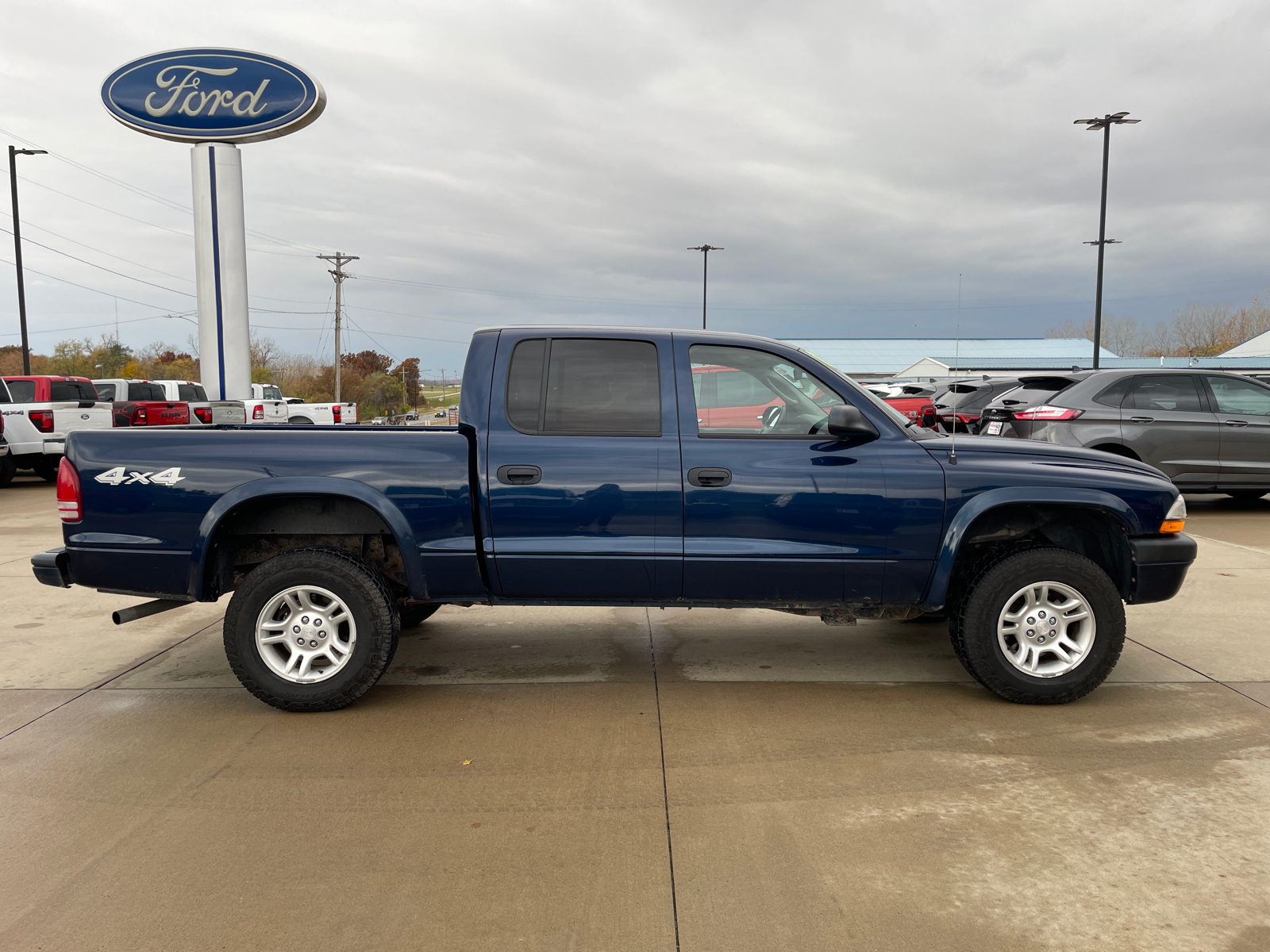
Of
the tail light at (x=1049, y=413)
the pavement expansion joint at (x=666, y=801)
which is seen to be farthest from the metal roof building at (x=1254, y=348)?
the pavement expansion joint at (x=666, y=801)

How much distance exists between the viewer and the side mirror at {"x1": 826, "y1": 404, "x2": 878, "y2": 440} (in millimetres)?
4184

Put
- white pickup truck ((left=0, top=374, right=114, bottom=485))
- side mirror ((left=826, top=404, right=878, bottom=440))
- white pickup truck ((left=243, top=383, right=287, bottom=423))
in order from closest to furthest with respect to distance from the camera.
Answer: side mirror ((left=826, top=404, right=878, bottom=440)) → white pickup truck ((left=0, top=374, right=114, bottom=485)) → white pickup truck ((left=243, top=383, right=287, bottom=423))

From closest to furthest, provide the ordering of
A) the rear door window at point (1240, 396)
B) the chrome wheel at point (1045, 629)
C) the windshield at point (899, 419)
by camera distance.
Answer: the chrome wheel at point (1045, 629)
the windshield at point (899, 419)
the rear door window at point (1240, 396)

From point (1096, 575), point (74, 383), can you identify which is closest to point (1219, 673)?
point (1096, 575)

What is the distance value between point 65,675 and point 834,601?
14.1 feet

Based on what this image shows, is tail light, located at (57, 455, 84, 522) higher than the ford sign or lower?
lower

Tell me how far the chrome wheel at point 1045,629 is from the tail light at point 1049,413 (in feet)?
21.4

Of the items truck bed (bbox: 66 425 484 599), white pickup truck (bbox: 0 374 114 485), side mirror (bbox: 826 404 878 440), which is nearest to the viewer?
side mirror (bbox: 826 404 878 440)

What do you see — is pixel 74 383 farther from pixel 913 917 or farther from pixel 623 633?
pixel 913 917

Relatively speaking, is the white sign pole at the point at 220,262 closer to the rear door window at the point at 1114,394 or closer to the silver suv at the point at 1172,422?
the silver suv at the point at 1172,422

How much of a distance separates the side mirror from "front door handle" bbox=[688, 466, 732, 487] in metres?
0.54

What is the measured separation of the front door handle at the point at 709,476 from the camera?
430 cm

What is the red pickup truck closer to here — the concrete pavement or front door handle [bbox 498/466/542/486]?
the concrete pavement

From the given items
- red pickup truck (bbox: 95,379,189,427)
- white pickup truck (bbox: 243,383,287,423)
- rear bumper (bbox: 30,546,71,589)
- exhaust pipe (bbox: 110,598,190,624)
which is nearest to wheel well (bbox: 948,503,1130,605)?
exhaust pipe (bbox: 110,598,190,624)
